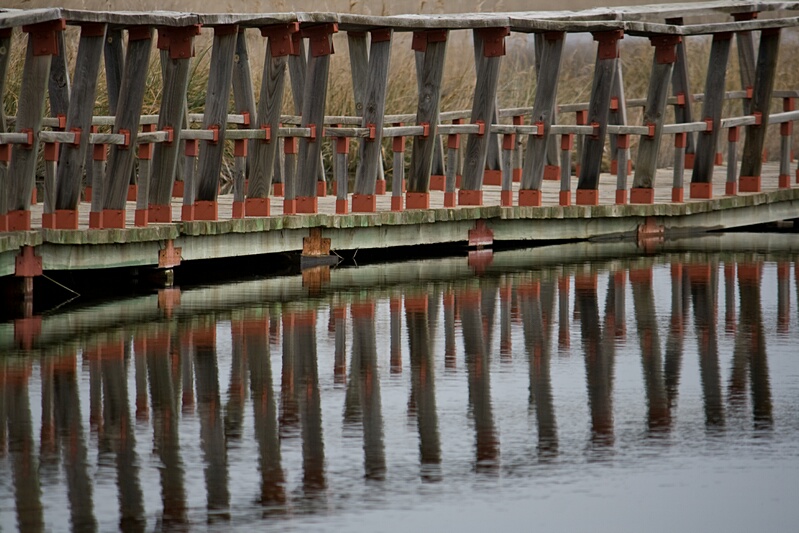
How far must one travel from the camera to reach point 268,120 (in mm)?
16781

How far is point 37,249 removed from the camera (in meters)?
14.4

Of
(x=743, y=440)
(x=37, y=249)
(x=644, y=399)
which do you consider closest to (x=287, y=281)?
(x=37, y=249)

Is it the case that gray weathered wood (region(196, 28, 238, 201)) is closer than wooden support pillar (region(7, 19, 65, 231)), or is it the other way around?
wooden support pillar (region(7, 19, 65, 231))

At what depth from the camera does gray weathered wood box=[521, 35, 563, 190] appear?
19250mm

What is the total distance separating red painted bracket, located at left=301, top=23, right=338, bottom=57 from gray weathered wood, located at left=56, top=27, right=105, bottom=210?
9.05 ft

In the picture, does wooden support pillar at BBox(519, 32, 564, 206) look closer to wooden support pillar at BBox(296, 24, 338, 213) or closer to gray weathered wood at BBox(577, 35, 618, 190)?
gray weathered wood at BBox(577, 35, 618, 190)

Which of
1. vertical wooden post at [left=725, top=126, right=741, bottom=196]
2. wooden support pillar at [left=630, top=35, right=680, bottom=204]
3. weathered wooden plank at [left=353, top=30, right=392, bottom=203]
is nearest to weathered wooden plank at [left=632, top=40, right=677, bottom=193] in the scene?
wooden support pillar at [left=630, top=35, right=680, bottom=204]

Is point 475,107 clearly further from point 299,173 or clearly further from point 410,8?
point 410,8

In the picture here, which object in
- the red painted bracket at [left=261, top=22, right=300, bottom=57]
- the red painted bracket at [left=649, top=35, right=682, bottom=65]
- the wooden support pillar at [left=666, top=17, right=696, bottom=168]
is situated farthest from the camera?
the wooden support pillar at [left=666, top=17, right=696, bottom=168]

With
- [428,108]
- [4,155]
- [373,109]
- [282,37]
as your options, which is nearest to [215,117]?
[282,37]

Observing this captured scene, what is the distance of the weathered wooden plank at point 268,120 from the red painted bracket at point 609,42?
4345mm

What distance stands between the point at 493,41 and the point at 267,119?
316 centimetres

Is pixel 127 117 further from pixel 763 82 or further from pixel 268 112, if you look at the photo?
pixel 763 82

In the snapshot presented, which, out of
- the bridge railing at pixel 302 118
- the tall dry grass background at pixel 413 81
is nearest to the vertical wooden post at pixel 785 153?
the bridge railing at pixel 302 118
